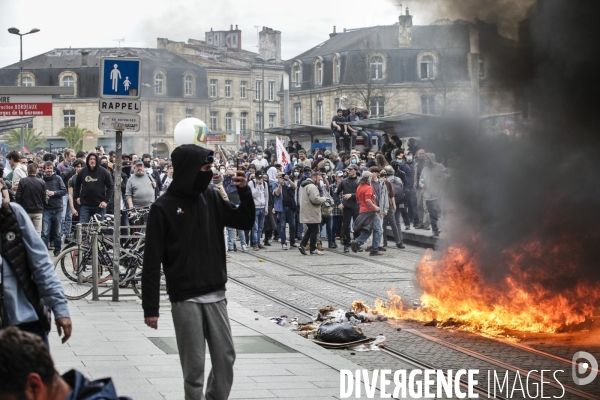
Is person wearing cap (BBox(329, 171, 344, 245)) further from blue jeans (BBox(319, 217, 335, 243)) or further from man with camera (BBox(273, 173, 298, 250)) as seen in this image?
man with camera (BBox(273, 173, 298, 250))

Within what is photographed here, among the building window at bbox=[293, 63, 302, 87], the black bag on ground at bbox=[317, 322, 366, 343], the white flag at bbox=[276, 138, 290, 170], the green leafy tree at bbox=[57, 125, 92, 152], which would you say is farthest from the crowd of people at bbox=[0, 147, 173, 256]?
the green leafy tree at bbox=[57, 125, 92, 152]

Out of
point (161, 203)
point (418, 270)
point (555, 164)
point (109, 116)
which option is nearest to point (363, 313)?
point (418, 270)

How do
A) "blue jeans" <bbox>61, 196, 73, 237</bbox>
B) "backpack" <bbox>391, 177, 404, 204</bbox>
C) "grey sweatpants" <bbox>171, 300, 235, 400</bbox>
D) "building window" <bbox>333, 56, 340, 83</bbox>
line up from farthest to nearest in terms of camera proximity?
"building window" <bbox>333, 56, 340, 83</bbox> → "backpack" <bbox>391, 177, 404, 204</bbox> → "blue jeans" <bbox>61, 196, 73, 237</bbox> → "grey sweatpants" <bbox>171, 300, 235, 400</bbox>

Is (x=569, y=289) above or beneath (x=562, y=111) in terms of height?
beneath

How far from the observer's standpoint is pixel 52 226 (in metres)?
18.6

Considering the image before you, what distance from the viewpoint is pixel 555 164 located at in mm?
12281

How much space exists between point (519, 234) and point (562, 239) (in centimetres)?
56

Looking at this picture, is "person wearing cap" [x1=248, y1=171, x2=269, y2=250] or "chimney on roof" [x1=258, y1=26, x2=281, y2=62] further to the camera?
"chimney on roof" [x1=258, y1=26, x2=281, y2=62]

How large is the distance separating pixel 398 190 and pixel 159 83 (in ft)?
90.6

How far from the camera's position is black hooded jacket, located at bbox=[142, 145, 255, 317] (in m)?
5.96

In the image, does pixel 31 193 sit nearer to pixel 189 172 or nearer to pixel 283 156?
pixel 283 156

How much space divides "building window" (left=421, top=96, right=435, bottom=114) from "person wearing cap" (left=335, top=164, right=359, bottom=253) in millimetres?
2178

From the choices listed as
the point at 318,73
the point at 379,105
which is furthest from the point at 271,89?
the point at 379,105

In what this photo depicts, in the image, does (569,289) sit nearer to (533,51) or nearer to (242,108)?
(533,51)
